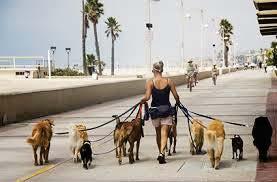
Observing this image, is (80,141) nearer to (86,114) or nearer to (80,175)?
(80,175)

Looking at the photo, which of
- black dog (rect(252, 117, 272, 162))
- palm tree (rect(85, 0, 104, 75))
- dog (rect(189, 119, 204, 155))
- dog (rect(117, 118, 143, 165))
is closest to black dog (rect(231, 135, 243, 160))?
black dog (rect(252, 117, 272, 162))

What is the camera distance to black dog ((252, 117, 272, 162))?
433 inches

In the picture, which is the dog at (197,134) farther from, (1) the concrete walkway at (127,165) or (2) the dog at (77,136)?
(2) the dog at (77,136)

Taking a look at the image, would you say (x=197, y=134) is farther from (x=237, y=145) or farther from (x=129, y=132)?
(x=129, y=132)

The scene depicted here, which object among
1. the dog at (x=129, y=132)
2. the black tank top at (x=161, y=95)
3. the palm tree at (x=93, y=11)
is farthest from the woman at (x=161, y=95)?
the palm tree at (x=93, y=11)

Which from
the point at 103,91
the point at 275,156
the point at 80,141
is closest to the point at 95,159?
the point at 80,141

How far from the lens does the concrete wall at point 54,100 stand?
20.3m

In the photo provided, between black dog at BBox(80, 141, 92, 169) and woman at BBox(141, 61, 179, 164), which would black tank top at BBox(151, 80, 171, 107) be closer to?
woman at BBox(141, 61, 179, 164)

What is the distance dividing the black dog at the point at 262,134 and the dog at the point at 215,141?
893 mm

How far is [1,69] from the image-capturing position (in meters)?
79.1

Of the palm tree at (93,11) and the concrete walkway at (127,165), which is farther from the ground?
the palm tree at (93,11)

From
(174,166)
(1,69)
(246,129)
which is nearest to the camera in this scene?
(174,166)

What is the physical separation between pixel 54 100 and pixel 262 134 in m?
14.4

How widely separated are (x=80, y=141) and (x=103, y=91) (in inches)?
804
